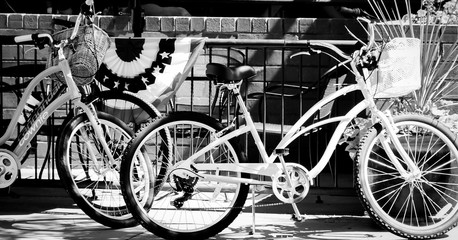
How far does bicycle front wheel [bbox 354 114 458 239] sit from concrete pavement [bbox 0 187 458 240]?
0.20 m

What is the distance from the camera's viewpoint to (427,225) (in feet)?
18.1

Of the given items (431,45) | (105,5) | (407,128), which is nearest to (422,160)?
(407,128)

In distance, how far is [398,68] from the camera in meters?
5.27

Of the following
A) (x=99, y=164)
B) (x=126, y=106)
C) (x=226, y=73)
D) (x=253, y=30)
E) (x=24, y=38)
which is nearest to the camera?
(x=226, y=73)

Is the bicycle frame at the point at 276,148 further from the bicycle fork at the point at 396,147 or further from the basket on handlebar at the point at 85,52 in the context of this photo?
the basket on handlebar at the point at 85,52

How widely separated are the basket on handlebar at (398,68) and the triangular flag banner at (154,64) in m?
1.40

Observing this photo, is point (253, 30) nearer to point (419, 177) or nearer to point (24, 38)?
point (24, 38)

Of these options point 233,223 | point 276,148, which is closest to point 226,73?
point 276,148

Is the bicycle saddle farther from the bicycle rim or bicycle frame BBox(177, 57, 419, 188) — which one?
the bicycle rim

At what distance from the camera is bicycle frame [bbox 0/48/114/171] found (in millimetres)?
5559

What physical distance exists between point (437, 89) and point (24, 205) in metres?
3.39

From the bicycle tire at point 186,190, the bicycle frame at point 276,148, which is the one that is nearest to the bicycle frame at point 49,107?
the bicycle tire at point 186,190

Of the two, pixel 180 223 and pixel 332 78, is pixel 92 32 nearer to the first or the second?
pixel 180 223

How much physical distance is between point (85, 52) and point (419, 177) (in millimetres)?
2428
